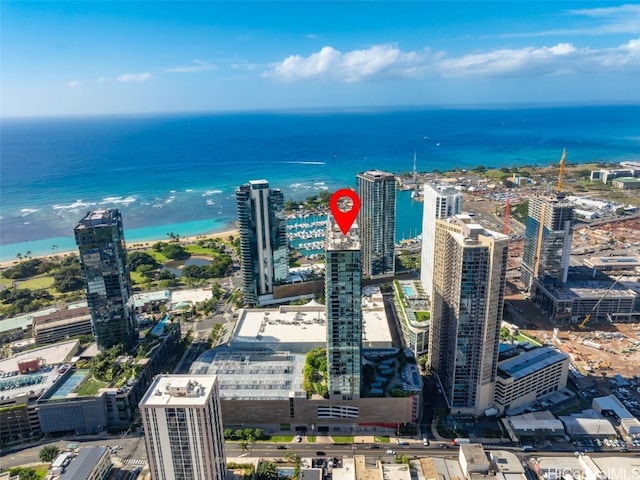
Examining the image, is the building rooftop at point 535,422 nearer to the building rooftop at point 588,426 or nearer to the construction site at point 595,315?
the building rooftop at point 588,426

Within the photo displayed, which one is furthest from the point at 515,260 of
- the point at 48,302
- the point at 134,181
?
the point at 134,181

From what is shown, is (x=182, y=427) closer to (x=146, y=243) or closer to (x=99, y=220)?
(x=99, y=220)

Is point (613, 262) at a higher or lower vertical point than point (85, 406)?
lower

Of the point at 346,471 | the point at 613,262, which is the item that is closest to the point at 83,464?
the point at 346,471

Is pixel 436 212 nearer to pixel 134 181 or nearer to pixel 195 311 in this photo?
pixel 195 311

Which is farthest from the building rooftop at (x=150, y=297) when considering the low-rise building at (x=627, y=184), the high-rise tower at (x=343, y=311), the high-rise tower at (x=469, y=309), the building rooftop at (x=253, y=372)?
the low-rise building at (x=627, y=184)

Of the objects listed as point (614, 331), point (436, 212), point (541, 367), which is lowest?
point (614, 331)
